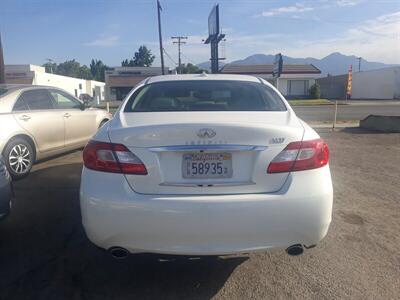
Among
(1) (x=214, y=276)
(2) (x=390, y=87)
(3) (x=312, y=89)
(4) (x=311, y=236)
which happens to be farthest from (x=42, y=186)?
(2) (x=390, y=87)

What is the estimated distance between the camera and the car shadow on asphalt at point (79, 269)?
2838 millimetres

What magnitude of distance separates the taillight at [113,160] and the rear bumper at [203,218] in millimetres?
55

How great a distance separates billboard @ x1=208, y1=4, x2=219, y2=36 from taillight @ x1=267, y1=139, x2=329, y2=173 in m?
28.1

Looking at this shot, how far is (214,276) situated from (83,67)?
140 metres

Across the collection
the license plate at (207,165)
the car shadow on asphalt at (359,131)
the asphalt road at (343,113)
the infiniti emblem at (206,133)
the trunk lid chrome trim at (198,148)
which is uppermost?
the infiniti emblem at (206,133)

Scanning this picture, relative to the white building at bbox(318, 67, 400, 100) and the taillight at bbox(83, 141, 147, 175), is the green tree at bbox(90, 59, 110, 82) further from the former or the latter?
the taillight at bbox(83, 141, 147, 175)

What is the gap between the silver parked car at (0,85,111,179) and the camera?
5.89 metres

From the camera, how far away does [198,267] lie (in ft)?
10.5

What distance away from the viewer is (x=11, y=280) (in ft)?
9.80

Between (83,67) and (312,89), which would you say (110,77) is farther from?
(83,67)

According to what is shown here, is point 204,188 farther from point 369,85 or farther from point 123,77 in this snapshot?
point 123,77

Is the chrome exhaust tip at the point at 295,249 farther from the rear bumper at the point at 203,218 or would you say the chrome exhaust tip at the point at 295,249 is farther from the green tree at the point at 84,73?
the green tree at the point at 84,73

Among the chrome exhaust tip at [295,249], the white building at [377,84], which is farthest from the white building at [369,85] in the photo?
the chrome exhaust tip at [295,249]

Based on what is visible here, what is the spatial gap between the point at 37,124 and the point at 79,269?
401cm
